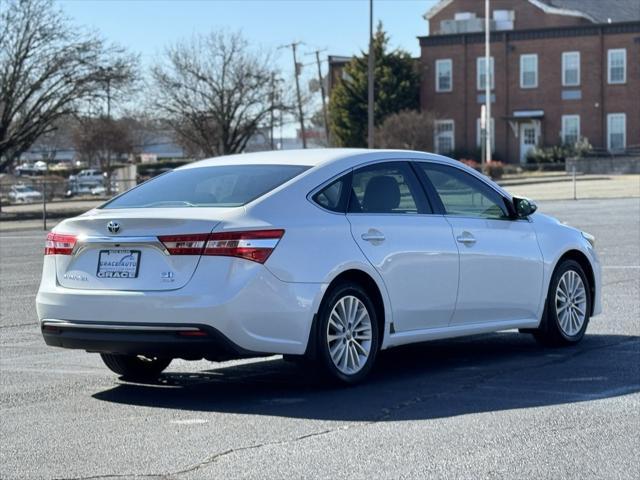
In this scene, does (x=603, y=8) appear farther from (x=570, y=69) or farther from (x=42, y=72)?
(x=42, y=72)

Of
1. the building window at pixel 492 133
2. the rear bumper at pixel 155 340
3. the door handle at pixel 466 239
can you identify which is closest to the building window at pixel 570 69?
the building window at pixel 492 133

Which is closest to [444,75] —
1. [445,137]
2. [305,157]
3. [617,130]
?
[445,137]

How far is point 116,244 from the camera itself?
7906mm

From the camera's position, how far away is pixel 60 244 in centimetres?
823

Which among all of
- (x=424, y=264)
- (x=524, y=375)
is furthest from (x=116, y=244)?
(x=524, y=375)

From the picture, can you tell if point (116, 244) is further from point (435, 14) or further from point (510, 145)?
point (435, 14)

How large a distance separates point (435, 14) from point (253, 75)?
24650mm

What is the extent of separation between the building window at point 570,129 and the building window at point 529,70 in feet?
8.99

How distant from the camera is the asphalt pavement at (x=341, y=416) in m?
6.11

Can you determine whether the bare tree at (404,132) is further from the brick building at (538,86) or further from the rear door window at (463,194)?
the rear door window at (463,194)

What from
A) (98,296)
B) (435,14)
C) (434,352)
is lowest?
(434,352)

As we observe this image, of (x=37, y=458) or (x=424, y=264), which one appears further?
(x=424, y=264)

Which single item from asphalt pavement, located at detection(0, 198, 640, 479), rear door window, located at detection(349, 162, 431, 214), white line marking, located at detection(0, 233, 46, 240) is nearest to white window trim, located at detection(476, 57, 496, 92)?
white line marking, located at detection(0, 233, 46, 240)

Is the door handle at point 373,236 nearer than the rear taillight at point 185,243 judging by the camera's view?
No
